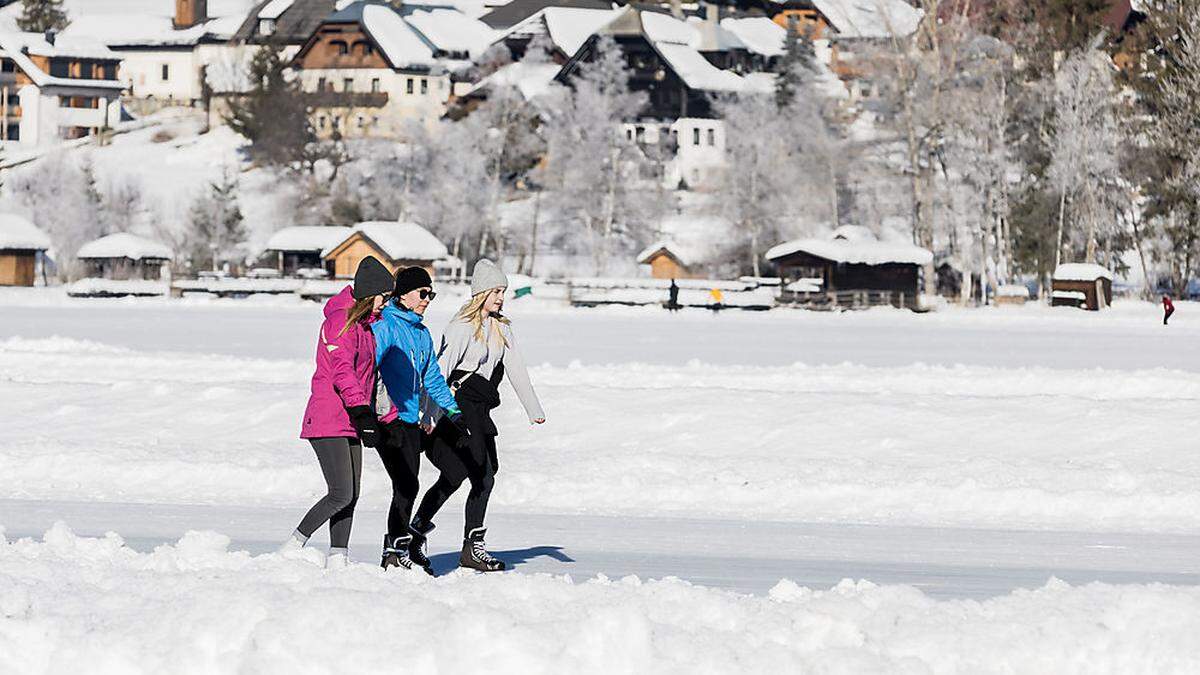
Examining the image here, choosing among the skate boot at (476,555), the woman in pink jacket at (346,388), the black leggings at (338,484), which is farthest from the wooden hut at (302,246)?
the woman in pink jacket at (346,388)

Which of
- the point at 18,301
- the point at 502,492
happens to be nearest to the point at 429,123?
the point at 18,301

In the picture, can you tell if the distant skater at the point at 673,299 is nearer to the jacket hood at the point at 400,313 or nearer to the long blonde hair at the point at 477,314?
the long blonde hair at the point at 477,314

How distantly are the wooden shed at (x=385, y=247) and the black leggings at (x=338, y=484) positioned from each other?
216ft

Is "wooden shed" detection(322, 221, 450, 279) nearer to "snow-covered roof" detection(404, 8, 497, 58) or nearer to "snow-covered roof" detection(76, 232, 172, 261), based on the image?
"snow-covered roof" detection(76, 232, 172, 261)

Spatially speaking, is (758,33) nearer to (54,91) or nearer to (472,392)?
(54,91)

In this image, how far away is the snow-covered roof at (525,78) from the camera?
103938mm

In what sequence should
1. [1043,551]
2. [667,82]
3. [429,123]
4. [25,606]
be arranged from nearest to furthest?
[25,606], [1043,551], [667,82], [429,123]

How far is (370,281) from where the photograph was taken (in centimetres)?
877

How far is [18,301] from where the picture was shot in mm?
62594

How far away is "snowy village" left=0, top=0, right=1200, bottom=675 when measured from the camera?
24.0 ft

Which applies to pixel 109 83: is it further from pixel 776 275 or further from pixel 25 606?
pixel 25 606

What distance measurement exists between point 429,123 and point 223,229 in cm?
2750

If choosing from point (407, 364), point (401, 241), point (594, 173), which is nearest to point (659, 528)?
point (407, 364)

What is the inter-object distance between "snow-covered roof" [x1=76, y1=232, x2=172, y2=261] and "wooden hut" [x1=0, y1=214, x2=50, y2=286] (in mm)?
2010
